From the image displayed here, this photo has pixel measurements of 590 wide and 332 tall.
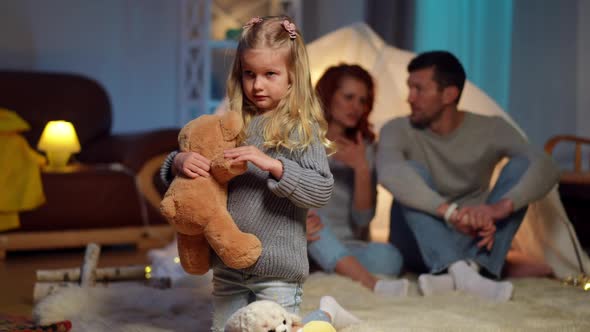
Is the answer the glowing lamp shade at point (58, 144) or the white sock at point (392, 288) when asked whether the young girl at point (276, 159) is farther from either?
the glowing lamp shade at point (58, 144)

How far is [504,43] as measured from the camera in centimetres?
387

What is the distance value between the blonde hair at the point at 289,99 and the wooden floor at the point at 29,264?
3.21 feet

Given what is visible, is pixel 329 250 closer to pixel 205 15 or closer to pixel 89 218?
pixel 89 218

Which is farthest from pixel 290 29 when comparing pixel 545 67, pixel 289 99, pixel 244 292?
pixel 545 67

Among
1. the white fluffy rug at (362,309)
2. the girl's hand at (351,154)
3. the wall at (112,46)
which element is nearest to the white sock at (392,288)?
the white fluffy rug at (362,309)

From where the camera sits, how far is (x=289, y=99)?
1606mm

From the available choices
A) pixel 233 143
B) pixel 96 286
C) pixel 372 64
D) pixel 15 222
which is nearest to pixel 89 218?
pixel 15 222

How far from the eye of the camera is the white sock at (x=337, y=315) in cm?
180

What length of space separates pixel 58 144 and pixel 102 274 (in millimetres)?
1337

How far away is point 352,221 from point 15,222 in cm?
151

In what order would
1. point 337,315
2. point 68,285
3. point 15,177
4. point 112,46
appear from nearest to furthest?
point 337,315 → point 68,285 → point 15,177 → point 112,46

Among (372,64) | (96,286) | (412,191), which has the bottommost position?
(96,286)

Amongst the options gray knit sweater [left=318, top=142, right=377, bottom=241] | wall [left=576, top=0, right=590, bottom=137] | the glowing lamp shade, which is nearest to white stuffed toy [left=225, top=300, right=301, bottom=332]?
gray knit sweater [left=318, top=142, right=377, bottom=241]

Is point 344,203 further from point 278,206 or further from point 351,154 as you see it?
point 278,206
